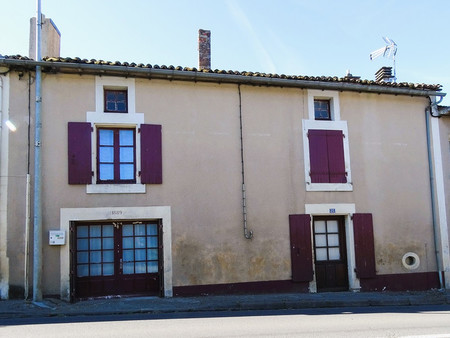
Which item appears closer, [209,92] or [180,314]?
[180,314]

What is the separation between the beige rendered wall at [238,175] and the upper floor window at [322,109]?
0.40m

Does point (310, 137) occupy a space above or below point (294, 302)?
above

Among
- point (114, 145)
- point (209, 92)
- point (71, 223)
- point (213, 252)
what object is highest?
point (209, 92)

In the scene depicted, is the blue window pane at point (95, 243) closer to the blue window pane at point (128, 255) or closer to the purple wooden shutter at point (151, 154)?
the blue window pane at point (128, 255)

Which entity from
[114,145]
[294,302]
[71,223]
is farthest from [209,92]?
[294,302]

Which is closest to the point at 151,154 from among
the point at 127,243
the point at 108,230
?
the point at 108,230

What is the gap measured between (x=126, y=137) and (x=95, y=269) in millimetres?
3186

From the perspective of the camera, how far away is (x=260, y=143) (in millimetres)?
11852

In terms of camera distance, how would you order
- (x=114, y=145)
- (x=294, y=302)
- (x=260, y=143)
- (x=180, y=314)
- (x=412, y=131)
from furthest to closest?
(x=412, y=131)
(x=260, y=143)
(x=114, y=145)
(x=294, y=302)
(x=180, y=314)

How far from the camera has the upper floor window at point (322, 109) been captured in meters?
12.6

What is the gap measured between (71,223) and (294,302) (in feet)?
17.3

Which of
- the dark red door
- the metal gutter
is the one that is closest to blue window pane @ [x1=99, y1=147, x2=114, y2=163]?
the metal gutter

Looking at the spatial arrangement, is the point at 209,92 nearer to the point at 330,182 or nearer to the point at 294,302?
the point at 330,182

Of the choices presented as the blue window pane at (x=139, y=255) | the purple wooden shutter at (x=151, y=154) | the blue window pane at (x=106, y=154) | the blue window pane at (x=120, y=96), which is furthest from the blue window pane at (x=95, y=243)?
the blue window pane at (x=120, y=96)
